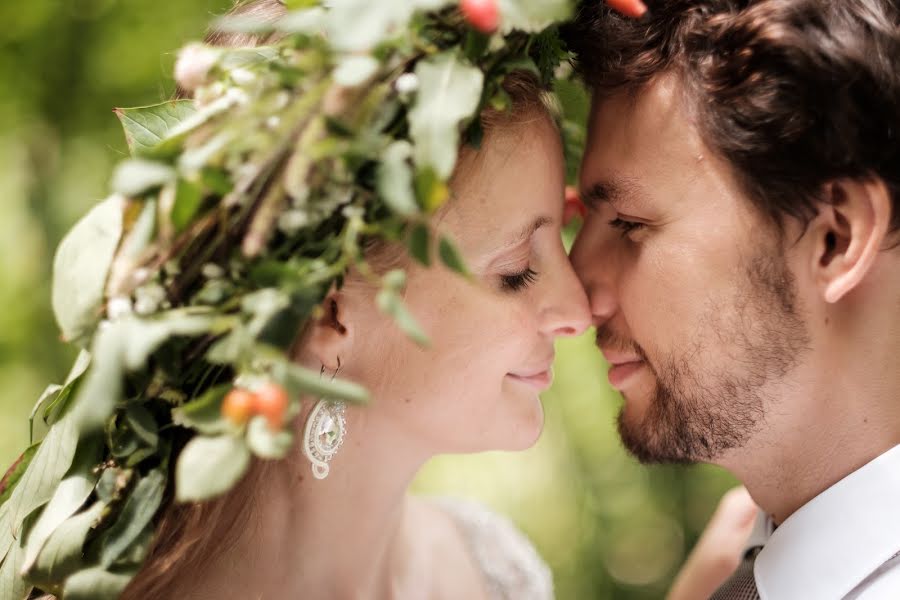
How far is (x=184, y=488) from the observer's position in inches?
36.5

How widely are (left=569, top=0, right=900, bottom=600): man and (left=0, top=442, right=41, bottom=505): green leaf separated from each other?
1099mm

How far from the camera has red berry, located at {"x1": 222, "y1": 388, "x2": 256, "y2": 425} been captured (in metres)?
0.93

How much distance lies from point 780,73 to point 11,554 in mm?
1468

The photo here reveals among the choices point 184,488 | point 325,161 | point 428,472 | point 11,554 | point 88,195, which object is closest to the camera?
point 184,488

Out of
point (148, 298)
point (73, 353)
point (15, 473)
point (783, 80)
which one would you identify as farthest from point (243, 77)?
point (73, 353)

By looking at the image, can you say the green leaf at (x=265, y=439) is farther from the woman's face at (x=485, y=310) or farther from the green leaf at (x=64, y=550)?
the woman's face at (x=485, y=310)

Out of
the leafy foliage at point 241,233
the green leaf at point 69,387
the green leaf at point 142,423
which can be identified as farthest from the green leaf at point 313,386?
the green leaf at point 69,387

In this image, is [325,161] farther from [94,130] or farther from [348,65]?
[94,130]

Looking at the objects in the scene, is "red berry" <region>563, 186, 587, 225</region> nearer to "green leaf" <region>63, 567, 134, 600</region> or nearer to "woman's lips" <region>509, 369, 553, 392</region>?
"woman's lips" <region>509, 369, 553, 392</region>

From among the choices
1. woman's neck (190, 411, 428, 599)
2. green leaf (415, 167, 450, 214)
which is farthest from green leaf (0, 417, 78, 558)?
green leaf (415, 167, 450, 214)

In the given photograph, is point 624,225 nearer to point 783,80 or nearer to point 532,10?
point 783,80

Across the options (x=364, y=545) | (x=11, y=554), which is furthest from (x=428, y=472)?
(x=11, y=554)

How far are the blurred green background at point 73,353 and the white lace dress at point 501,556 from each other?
19.6 inches

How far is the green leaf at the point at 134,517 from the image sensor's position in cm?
119
